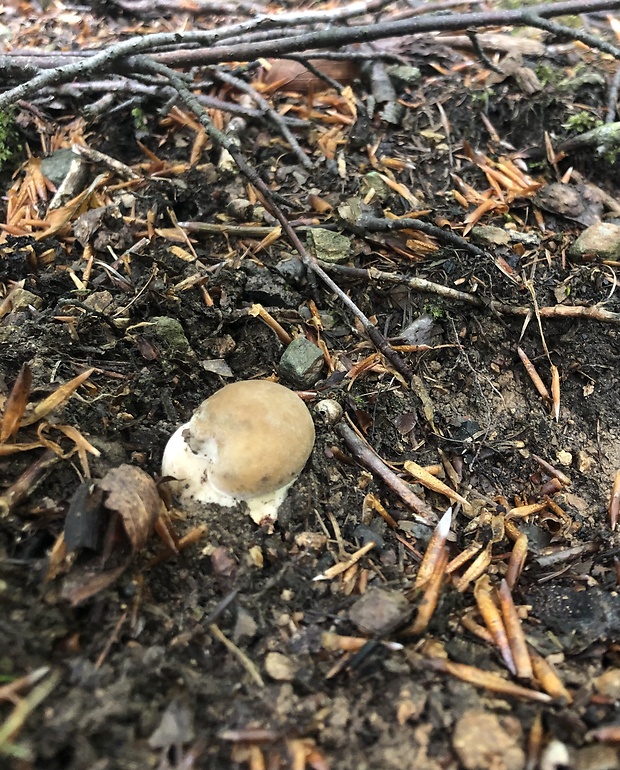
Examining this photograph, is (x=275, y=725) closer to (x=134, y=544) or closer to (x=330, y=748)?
(x=330, y=748)

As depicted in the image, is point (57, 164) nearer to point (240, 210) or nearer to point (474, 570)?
point (240, 210)

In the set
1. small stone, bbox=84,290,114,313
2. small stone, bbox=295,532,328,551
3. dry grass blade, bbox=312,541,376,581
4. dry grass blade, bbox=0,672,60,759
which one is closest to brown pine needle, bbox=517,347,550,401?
dry grass blade, bbox=312,541,376,581

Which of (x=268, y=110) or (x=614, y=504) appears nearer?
(x=614, y=504)

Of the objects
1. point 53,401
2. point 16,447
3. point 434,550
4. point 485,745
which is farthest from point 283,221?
point 485,745

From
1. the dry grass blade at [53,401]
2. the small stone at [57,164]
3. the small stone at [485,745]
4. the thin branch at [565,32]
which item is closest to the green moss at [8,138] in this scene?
the small stone at [57,164]

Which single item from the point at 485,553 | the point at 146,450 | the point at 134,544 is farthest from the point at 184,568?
the point at 485,553

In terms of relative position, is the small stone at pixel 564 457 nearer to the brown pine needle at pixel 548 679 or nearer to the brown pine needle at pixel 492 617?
the brown pine needle at pixel 492 617
